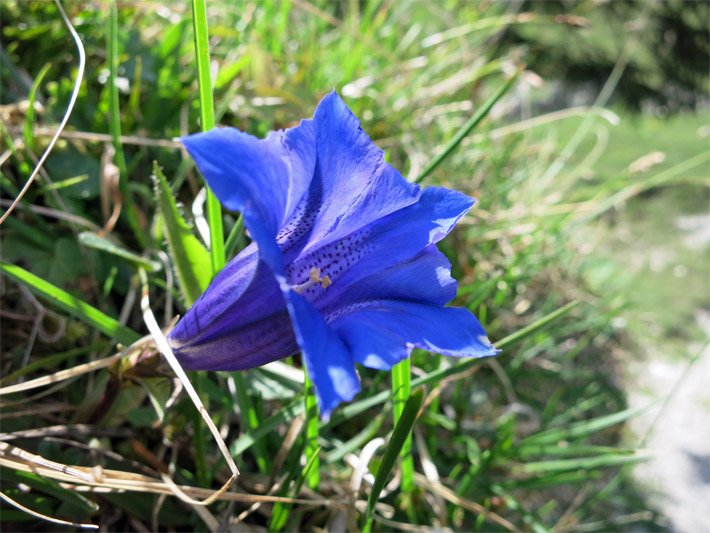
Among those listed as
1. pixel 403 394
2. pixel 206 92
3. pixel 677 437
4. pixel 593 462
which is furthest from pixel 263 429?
pixel 677 437

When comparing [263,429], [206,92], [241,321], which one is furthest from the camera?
[263,429]

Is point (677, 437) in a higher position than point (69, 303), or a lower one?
lower

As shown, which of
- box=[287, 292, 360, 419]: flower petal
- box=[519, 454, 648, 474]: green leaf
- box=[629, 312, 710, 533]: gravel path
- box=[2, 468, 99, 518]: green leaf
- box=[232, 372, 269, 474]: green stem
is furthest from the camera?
box=[629, 312, 710, 533]: gravel path

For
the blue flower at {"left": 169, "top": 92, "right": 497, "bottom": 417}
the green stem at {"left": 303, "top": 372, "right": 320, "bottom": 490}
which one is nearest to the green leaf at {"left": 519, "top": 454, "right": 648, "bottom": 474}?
the green stem at {"left": 303, "top": 372, "right": 320, "bottom": 490}

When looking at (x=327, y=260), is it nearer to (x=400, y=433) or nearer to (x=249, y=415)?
(x=400, y=433)

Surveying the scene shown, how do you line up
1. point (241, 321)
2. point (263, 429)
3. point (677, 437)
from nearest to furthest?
point (241, 321), point (263, 429), point (677, 437)

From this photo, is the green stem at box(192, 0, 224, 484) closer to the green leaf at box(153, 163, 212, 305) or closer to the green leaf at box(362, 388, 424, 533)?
the green leaf at box(153, 163, 212, 305)

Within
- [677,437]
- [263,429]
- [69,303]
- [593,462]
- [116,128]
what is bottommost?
[677,437]
